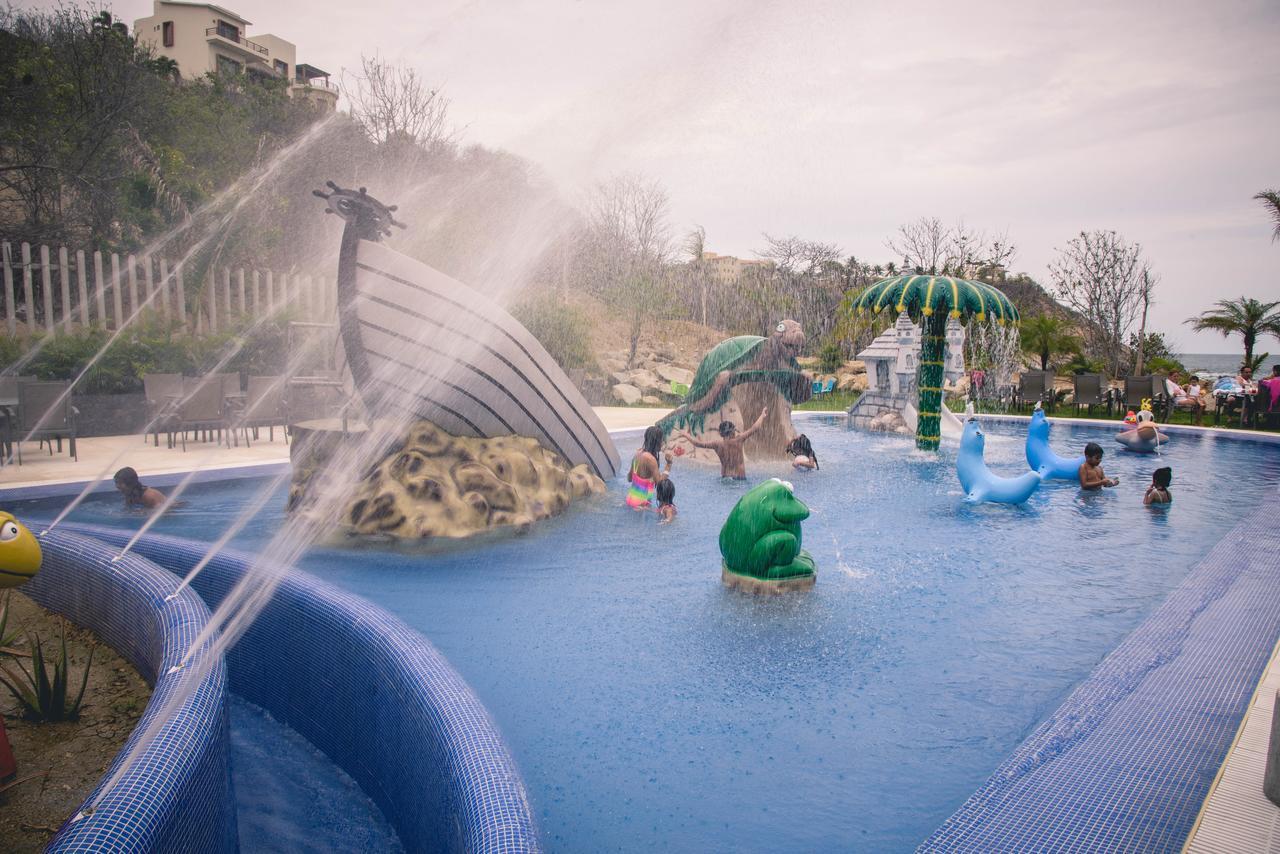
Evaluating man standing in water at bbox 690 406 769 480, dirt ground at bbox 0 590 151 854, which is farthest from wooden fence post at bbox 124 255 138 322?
dirt ground at bbox 0 590 151 854

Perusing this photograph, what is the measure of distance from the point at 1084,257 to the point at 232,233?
34723 mm

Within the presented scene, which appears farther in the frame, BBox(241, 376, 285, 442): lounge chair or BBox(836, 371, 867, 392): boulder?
BBox(836, 371, 867, 392): boulder

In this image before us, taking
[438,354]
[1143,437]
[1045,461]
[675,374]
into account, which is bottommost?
[1045,461]

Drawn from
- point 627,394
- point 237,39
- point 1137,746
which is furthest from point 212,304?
point 237,39

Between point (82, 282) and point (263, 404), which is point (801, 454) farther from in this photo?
point (82, 282)

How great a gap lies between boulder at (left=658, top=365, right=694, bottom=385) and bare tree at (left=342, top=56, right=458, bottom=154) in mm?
13304

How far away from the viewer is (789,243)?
45.8m

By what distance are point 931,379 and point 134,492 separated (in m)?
13.5

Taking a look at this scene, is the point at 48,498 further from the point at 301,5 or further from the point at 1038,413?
the point at 301,5

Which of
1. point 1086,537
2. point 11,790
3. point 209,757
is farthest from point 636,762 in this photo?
point 1086,537

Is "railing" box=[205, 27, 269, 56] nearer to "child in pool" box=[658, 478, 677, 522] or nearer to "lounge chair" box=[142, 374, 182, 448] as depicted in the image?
"lounge chair" box=[142, 374, 182, 448]

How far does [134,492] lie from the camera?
9.76 m

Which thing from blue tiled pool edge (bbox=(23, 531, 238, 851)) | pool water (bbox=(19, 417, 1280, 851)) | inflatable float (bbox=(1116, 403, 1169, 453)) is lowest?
pool water (bbox=(19, 417, 1280, 851))

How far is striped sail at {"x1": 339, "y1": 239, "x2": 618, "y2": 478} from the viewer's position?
871cm
